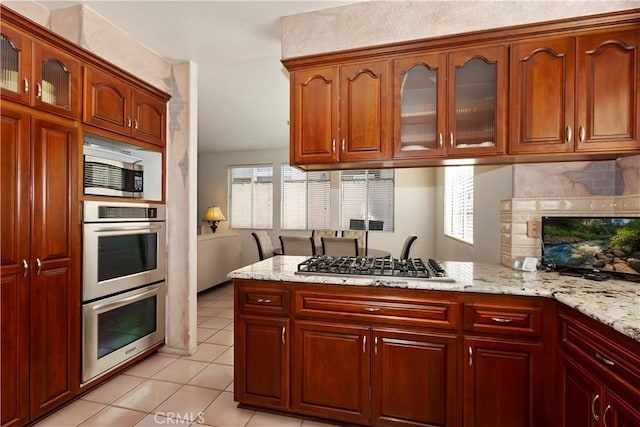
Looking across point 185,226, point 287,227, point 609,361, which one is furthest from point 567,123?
point 287,227

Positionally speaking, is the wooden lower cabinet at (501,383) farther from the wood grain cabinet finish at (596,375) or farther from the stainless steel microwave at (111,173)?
the stainless steel microwave at (111,173)

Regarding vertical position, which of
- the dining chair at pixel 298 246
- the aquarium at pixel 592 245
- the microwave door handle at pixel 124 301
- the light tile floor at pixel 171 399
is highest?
the aquarium at pixel 592 245

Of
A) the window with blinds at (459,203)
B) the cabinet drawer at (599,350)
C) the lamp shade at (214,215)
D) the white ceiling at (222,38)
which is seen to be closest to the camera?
the cabinet drawer at (599,350)

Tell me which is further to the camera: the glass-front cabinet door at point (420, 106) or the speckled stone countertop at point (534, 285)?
the glass-front cabinet door at point (420, 106)

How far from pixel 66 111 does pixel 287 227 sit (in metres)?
4.75

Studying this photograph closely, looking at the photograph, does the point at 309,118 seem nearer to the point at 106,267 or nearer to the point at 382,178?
the point at 106,267

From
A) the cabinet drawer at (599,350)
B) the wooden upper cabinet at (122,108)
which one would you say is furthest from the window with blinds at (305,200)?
the cabinet drawer at (599,350)

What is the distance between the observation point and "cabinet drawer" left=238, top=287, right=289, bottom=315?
75.6 inches

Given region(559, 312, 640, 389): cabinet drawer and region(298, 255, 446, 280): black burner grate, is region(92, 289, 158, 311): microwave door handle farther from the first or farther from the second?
region(559, 312, 640, 389): cabinet drawer

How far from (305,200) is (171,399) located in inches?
182

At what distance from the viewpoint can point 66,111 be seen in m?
2.01

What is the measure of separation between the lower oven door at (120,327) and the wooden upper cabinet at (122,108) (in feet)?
4.26

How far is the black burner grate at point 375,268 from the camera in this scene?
1.82 m

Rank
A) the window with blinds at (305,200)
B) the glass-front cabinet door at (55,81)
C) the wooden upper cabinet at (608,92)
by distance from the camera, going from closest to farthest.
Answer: the wooden upper cabinet at (608,92), the glass-front cabinet door at (55,81), the window with blinds at (305,200)
